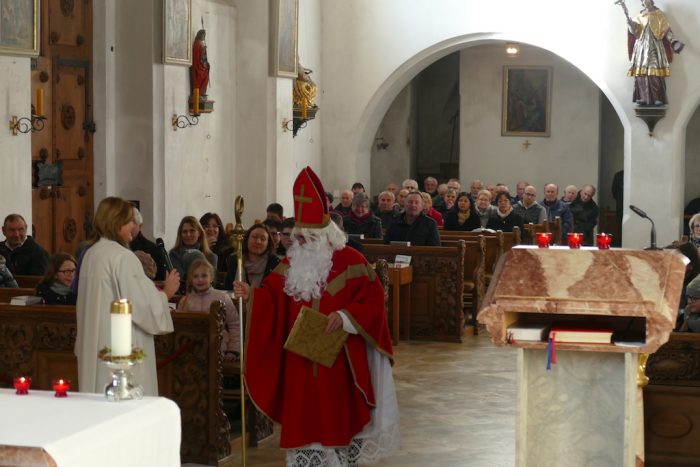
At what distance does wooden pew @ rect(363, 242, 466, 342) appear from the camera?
41.9 ft

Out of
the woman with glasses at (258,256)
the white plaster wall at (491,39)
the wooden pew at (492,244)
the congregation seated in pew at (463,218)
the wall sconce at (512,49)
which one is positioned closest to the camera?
the woman with glasses at (258,256)

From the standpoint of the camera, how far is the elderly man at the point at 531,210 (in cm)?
1764

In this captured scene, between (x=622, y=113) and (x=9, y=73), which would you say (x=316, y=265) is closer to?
(x=9, y=73)

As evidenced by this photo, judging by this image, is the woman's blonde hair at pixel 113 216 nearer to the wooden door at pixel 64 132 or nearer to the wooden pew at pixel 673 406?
the wooden pew at pixel 673 406

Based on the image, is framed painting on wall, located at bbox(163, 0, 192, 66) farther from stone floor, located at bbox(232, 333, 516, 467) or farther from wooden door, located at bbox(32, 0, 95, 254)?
stone floor, located at bbox(232, 333, 516, 467)

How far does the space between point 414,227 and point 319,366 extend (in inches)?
250

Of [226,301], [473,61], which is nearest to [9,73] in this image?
[226,301]

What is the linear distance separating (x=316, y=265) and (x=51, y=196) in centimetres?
648

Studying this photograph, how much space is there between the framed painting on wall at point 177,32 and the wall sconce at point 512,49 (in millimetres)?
8719

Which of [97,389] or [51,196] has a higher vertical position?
[51,196]

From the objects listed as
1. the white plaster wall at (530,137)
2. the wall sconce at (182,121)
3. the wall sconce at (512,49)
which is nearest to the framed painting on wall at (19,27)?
the wall sconce at (182,121)

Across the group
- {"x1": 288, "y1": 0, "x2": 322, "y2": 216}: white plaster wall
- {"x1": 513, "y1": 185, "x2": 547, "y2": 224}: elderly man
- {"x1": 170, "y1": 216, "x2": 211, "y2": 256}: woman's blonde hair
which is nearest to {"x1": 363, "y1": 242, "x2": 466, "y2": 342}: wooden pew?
{"x1": 170, "y1": 216, "x2": 211, "y2": 256}: woman's blonde hair

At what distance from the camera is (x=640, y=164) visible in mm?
19016

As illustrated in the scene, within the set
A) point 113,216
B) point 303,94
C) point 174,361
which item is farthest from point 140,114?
point 113,216
